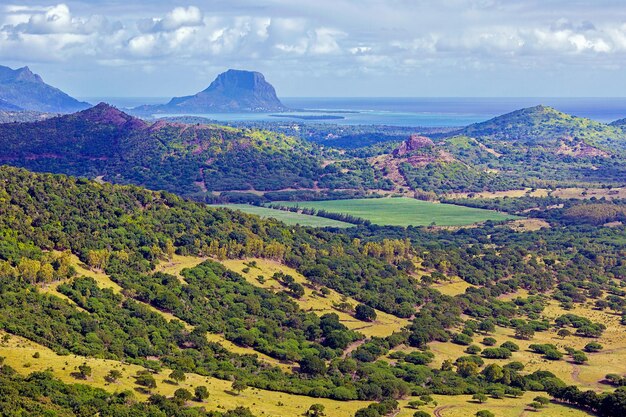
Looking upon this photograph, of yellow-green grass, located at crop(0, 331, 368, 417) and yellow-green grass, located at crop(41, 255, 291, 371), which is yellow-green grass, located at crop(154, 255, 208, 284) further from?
yellow-green grass, located at crop(0, 331, 368, 417)

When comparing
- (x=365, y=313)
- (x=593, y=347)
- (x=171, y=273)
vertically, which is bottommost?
(x=593, y=347)

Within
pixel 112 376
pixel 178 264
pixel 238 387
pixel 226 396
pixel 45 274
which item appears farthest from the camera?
pixel 178 264

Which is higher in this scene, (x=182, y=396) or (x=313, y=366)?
(x=182, y=396)

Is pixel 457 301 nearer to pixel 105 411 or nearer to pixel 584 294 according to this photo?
pixel 584 294

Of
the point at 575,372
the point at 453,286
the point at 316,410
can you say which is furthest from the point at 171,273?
the point at 575,372

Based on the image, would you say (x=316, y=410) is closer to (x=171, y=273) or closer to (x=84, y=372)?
(x=84, y=372)
